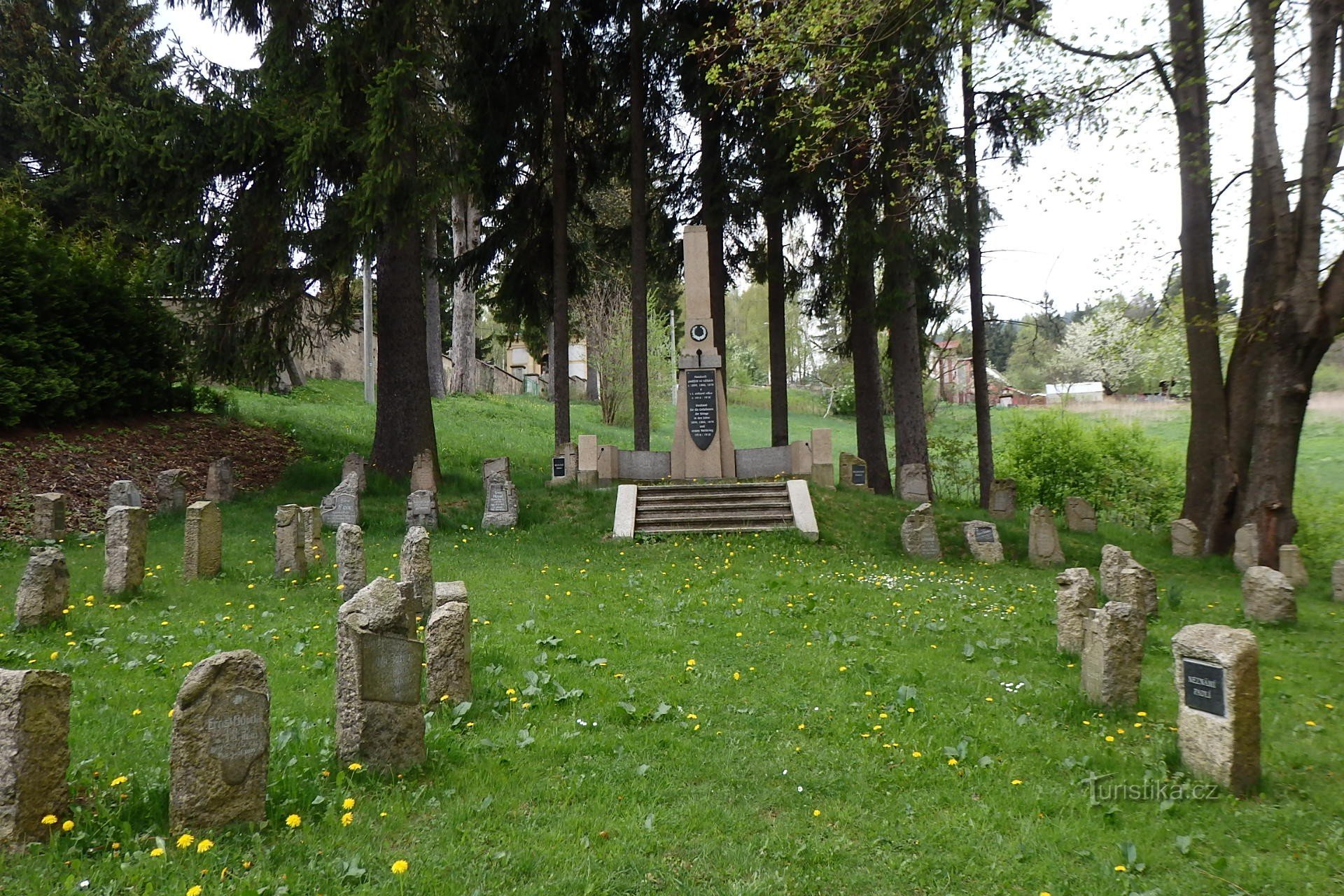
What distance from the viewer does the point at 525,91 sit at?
19656 millimetres

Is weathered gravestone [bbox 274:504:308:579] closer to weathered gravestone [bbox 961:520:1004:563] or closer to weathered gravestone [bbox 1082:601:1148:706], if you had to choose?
weathered gravestone [bbox 1082:601:1148:706]

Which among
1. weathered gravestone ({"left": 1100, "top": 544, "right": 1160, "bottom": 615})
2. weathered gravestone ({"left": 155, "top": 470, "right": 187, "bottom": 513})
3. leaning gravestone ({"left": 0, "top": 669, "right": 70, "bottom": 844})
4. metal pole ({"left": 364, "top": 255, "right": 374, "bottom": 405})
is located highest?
metal pole ({"left": 364, "top": 255, "right": 374, "bottom": 405})

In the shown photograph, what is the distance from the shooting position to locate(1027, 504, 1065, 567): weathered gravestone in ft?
46.3

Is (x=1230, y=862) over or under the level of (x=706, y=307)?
under

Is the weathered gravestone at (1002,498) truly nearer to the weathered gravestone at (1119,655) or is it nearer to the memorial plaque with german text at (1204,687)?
the weathered gravestone at (1119,655)

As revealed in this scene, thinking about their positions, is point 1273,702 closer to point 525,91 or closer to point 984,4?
point 984,4

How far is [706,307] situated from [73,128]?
37.1 feet

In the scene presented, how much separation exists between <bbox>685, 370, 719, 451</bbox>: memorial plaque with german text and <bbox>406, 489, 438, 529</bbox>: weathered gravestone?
5885mm

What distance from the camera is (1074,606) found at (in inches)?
304

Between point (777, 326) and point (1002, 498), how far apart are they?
6.02 meters

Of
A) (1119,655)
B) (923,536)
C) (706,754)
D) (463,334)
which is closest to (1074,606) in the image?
(1119,655)

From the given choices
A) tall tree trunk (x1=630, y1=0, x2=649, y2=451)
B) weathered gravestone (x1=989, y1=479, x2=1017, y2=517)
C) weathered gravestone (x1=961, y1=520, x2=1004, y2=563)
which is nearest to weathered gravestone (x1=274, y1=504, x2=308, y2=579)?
tall tree trunk (x1=630, y1=0, x2=649, y2=451)

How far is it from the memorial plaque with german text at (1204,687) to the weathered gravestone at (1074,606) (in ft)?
8.44

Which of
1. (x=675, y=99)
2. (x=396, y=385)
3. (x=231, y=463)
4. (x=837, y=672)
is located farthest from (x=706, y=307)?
(x=837, y=672)
